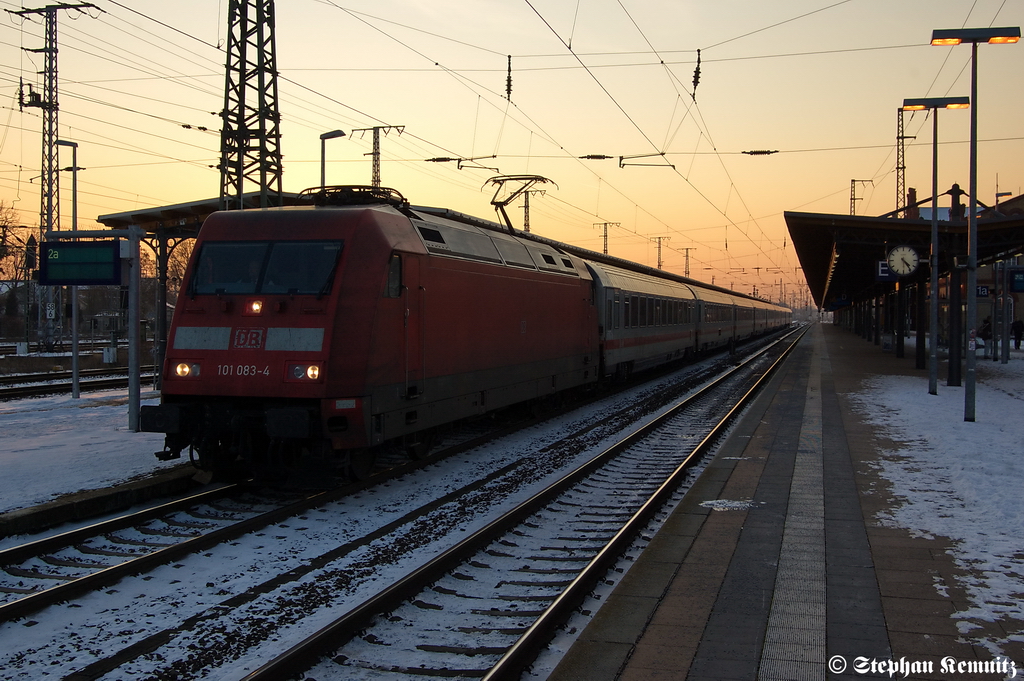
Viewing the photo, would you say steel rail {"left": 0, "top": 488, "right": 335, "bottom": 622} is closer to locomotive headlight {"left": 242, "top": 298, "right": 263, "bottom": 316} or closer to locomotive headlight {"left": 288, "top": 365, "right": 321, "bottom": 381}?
locomotive headlight {"left": 288, "top": 365, "right": 321, "bottom": 381}

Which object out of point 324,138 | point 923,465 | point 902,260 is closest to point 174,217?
point 324,138

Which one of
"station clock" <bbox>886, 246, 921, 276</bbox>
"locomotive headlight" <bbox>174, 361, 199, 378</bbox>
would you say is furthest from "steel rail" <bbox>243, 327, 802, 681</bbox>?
"station clock" <bbox>886, 246, 921, 276</bbox>

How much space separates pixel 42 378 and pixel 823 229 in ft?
82.8

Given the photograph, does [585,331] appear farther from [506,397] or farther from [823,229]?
[823,229]

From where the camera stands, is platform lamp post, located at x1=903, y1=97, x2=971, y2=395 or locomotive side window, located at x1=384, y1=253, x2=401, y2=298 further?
platform lamp post, located at x1=903, y1=97, x2=971, y2=395

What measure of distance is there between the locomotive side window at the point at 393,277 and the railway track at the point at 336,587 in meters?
2.27

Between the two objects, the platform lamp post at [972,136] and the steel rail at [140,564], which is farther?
the platform lamp post at [972,136]

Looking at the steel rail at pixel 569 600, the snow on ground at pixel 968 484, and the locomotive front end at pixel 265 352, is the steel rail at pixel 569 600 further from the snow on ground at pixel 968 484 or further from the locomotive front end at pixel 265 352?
the locomotive front end at pixel 265 352

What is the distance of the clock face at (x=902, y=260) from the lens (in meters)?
22.6

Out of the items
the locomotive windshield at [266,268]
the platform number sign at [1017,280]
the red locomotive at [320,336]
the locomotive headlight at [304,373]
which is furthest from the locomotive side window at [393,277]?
the platform number sign at [1017,280]

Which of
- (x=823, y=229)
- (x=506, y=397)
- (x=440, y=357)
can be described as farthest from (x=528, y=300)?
(x=823, y=229)

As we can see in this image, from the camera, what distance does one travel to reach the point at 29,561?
6.53 m

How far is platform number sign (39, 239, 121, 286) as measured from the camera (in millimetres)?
12609

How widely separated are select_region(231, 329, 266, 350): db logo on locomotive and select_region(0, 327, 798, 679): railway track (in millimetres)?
1809
